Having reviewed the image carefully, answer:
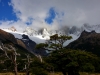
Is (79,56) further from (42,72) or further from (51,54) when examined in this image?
(42,72)

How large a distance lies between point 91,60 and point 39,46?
38.1 feet

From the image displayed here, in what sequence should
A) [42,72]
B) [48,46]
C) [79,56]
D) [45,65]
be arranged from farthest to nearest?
[48,46] < [79,56] < [45,65] < [42,72]

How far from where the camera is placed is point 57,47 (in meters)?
46.1

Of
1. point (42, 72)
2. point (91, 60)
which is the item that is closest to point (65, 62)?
point (91, 60)

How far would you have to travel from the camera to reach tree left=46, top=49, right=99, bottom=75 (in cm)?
4011

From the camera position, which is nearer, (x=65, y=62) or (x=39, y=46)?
(x=65, y=62)

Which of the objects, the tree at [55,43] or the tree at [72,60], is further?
the tree at [55,43]

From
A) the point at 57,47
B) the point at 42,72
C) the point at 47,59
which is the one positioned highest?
the point at 57,47

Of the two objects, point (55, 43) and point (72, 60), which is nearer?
point (72, 60)

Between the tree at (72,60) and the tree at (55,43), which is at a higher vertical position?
the tree at (55,43)

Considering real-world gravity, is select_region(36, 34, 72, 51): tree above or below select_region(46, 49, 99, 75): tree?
above

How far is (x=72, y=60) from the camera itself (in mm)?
40844

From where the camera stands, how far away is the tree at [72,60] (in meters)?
40.1

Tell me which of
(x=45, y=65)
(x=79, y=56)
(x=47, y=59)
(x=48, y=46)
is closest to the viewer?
(x=45, y=65)
